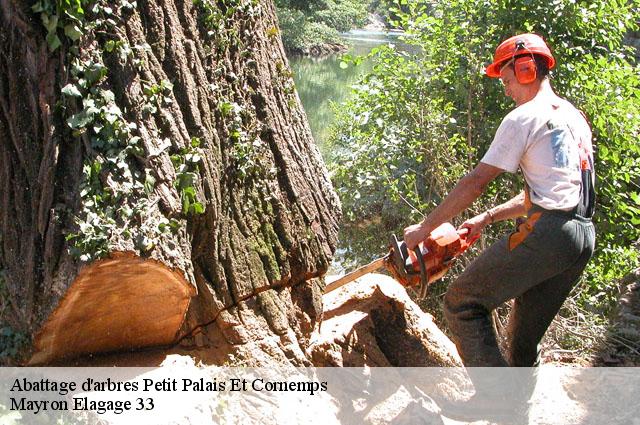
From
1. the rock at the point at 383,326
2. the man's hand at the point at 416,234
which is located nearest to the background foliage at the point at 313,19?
the rock at the point at 383,326

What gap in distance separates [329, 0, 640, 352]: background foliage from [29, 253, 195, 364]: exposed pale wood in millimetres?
2938

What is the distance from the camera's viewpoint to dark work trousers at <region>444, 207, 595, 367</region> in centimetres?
393

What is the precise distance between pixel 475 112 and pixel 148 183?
3.90m

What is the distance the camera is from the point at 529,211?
13.2 feet

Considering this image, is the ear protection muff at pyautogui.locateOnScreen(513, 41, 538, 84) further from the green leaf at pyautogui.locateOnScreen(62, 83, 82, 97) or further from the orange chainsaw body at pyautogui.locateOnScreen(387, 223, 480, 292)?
the green leaf at pyautogui.locateOnScreen(62, 83, 82, 97)

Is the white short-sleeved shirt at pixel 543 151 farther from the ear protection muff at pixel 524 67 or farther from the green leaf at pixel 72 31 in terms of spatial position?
the green leaf at pixel 72 31

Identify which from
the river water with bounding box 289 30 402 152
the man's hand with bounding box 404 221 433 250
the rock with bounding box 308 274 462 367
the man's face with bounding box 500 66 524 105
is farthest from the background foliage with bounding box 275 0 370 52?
the man's hand with bounding box 404 221 433 250

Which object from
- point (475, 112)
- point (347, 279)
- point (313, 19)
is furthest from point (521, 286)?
point (313, 19)

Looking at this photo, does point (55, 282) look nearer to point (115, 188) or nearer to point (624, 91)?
point (115, 188)

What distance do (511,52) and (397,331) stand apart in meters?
1.83

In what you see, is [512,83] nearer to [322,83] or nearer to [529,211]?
[529,211]

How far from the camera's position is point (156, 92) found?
3521 millimetres

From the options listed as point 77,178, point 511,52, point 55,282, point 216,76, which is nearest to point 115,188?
point 77,178

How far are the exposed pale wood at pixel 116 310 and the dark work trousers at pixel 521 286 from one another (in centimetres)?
150
